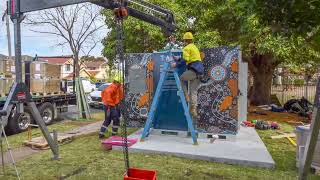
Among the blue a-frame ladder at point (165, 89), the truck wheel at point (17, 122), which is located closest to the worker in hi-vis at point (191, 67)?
the blue a-frame ladder at point (165, 89)

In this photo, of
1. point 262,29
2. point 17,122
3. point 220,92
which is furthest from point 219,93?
point 17,122

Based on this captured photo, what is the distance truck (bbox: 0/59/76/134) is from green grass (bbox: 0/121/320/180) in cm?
353

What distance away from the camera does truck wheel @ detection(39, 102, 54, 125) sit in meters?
13.6

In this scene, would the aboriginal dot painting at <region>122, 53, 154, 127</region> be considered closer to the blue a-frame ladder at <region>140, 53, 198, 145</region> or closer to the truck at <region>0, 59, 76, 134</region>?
the blue a-frame ladder at <region>140, 53, 198, 145</region>

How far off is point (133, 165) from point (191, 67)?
2.84 meters

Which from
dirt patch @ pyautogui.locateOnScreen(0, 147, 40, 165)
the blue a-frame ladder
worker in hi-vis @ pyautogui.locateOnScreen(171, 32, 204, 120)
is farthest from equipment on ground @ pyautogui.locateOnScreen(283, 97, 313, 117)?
dirt patch @ pyautogui.locateOnScreen(0, 147, 40, 165)

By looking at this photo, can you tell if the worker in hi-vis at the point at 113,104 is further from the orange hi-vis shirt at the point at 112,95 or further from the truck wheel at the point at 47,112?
the truck wheel at the point at 47,112

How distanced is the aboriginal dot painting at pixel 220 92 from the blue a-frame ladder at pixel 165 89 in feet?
2.54

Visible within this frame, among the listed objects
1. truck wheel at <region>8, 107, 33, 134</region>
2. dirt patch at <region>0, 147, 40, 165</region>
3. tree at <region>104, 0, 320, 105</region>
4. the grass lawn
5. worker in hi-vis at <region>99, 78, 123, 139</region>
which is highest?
tree at <region>104, 0, 320, 105</region>

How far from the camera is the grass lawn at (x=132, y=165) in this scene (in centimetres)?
659

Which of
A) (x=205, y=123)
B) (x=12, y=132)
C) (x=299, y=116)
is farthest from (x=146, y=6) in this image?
(x=299, y=116)

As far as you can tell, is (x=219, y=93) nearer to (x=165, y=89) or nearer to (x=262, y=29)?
(x=165, y=89)

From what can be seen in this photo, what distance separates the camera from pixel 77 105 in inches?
618

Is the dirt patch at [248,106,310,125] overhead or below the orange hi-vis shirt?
below
